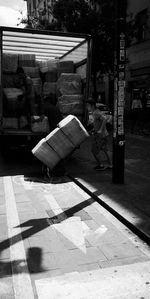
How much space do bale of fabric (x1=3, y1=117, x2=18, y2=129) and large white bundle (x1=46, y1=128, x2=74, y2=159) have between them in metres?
2.39

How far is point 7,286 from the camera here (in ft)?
12.0

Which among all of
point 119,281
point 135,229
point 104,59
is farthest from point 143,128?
point 119,281

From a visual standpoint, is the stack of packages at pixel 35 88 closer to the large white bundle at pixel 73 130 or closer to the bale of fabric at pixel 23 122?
the bale of fabric at pixel 23 122

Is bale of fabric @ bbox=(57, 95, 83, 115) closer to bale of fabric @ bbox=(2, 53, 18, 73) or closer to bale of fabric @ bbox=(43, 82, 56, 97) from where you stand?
bale of fabric @ bbox=(43, 82, 56, 97)

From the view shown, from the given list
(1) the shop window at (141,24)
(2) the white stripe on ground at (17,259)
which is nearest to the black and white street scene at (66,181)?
(2) the white stripe on ground at (17,259)

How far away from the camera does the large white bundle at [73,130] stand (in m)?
8.08

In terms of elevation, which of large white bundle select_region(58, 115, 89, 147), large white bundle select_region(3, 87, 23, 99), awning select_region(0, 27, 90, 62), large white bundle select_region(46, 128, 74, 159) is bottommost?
large white bundle select_region(46, 128, 74, 159)

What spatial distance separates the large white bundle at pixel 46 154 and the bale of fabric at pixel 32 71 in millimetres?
3954

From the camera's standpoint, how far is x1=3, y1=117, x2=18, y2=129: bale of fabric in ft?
33.2

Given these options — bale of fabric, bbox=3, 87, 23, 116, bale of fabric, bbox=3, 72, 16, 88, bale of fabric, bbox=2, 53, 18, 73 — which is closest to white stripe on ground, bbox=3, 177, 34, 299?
bale of fabric, bbox=3, 87, 23, 116

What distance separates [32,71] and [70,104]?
188 centimetres

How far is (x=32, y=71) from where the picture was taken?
11383mm

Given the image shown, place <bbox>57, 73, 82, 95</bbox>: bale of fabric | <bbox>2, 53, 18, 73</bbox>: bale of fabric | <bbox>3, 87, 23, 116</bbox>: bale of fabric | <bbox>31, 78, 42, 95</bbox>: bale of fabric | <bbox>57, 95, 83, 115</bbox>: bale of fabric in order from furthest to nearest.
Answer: <bbox>31, 78, 42, 95</bbox>: bale of fabric → <bbox>2, 53, 18, 73</bbox>: bale of fabric → <bbox>57, 73, 82, 95</bbox>: bale of fabric → <bbox>57, 95, 83, 115</bbox>: bale of fabric → <bbox>3, 87, 23, 116</bbox>: bale of fabric

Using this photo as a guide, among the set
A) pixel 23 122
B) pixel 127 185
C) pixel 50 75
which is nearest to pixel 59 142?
pixel 127 185
